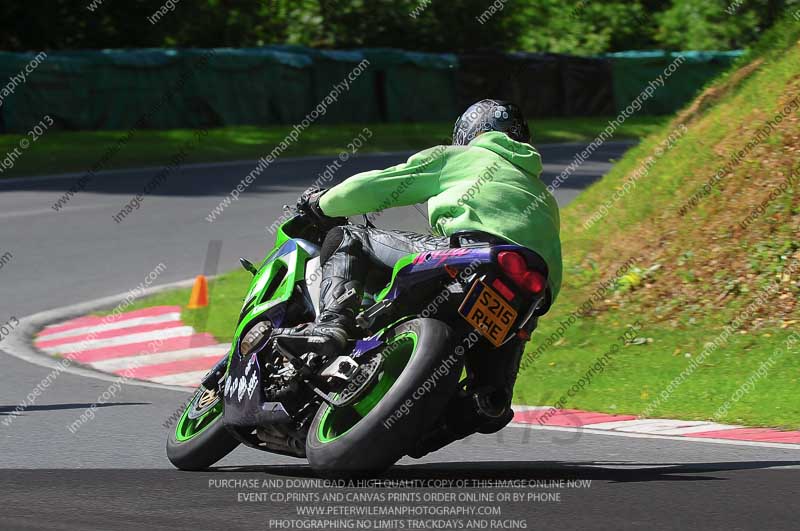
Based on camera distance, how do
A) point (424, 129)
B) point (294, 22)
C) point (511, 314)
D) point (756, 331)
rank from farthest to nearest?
point (294, 22) < point (424, 129) < point (756, 331) < point (511, 314)

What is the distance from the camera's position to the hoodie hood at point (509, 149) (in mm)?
6320

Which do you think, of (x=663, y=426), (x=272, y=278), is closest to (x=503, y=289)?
(x=272, y=278)

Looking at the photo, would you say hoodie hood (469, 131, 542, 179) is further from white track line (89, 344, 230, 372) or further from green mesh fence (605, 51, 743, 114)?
green mesh fence (605, 51, 743, 114)

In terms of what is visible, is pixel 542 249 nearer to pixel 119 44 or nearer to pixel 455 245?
pixel 455 245

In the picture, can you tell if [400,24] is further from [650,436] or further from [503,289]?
[503,289]

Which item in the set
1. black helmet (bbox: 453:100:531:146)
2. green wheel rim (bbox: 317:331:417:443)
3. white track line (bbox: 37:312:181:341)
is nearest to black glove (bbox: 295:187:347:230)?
black helmet (bbox: 453:100:531:146)

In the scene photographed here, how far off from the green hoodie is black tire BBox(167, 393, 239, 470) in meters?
1.15

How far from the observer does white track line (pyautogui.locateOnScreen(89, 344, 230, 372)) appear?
11.1m

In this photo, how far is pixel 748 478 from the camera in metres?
6.13

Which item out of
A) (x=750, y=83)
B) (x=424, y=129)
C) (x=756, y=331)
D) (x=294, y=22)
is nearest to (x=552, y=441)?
(x=756, y=331)

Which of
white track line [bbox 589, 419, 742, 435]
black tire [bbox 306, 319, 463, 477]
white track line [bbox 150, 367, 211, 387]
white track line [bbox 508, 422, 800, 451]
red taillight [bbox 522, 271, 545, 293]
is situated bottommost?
white track line [bbox 150, 367, 211, 387]

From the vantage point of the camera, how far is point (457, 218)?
20.2 feet

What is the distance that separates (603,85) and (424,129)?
300 inches

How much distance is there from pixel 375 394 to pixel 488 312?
576 millimetres
